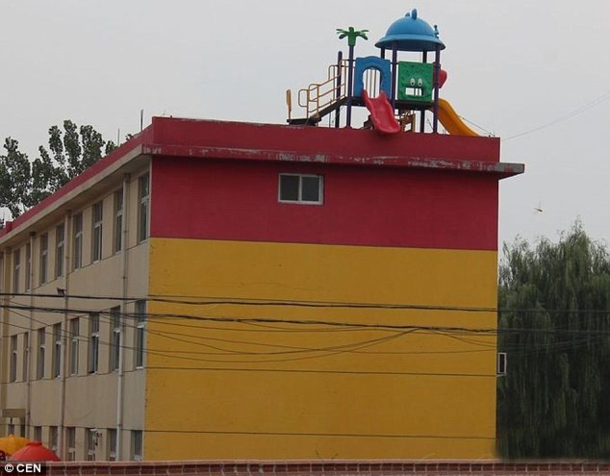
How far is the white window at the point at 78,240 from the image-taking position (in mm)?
36531

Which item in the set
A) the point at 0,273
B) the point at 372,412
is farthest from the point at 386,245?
the point at 0,273

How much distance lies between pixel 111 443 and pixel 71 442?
4.52 metres

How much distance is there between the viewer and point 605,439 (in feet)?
126

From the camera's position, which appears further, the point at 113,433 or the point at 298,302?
the point at 113,433

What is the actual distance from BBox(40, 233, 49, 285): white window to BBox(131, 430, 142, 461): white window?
38.2 feet

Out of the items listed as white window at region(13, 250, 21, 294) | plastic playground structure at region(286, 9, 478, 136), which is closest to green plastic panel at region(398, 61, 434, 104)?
plastic playground structure at region(286, 9, 478, 136)

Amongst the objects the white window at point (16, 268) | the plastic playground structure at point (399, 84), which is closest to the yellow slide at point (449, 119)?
the plastic playground structure at point (399, 84)

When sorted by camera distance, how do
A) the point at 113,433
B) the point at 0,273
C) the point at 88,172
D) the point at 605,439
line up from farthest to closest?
the point at 0,273, the point at 605,439, the point at 88,172, the point at 113,433

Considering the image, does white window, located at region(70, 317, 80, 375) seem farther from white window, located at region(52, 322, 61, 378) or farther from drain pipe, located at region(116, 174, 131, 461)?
drain pipe, located at region(116, 174, 131, 461)

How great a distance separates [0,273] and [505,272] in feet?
53.9

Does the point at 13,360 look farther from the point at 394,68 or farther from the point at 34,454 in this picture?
the point at 394,68

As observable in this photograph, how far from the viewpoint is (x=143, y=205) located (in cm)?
3059

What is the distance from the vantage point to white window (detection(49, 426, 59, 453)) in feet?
124

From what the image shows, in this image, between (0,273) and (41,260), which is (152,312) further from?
(0,273)
